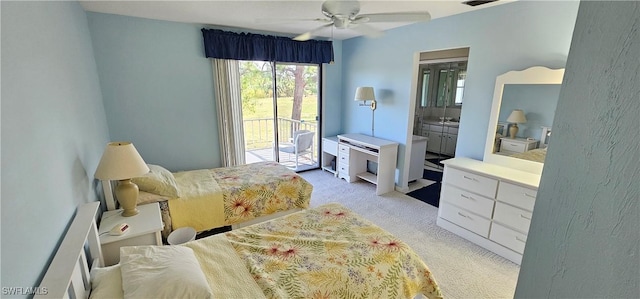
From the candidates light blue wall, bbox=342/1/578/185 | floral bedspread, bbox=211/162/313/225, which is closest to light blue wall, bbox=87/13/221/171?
floral bedspread, bbox=211/162/313/225

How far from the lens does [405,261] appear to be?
164 cm

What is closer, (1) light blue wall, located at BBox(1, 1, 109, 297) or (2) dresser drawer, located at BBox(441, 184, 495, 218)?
(1) light blue wall, located at BBox(1, 1, 109, 297)

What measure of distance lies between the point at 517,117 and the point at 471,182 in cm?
83

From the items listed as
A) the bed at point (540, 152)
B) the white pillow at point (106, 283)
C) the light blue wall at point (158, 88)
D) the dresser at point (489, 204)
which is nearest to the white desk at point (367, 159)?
the dresser at point (489, 204)

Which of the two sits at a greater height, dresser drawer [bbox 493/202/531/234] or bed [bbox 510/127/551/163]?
bed [bbox 510/127/551/163]

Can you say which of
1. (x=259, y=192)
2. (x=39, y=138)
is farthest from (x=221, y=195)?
(x=39, y=138)

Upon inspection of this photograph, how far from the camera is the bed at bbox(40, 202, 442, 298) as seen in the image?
4.09 feet

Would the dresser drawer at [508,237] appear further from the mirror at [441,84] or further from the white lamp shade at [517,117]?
the mirror at [441,84]

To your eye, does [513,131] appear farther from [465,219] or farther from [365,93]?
[365,93]

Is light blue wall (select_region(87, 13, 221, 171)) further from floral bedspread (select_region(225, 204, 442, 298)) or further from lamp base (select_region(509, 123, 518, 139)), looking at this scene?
lamp base (select_region(509, 123, 518, 139))

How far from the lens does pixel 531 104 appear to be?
2600mm

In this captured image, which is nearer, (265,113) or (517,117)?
(517,117)

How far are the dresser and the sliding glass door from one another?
8.28 ft

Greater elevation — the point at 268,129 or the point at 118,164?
the point at 118,164
